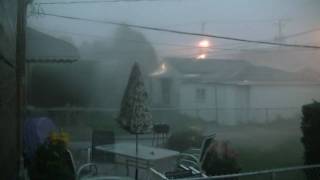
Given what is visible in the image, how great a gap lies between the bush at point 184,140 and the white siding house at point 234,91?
7988 mm

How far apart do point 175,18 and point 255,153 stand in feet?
Answer: 60.9

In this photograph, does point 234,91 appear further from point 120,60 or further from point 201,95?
point 120,60

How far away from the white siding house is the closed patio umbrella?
13.5 metres

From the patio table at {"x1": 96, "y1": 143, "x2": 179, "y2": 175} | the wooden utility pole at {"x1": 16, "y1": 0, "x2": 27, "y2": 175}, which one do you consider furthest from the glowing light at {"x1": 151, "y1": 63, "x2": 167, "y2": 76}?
the wooden utility pole at {"x1": 16, "y1": 0, "x2": 27, "y2": 175}

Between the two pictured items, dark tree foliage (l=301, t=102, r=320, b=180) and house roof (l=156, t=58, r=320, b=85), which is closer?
dark tree foliage (l=301, t=102, r=320, b=180)

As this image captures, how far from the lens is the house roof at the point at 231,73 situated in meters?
24.5

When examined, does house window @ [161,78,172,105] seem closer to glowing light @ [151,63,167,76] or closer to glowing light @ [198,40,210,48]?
glowing light @ [151,63,167,76]

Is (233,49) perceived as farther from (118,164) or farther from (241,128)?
(118,164)

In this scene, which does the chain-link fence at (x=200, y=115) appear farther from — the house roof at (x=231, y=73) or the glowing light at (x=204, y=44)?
the glowing light at (x=204, y=44)

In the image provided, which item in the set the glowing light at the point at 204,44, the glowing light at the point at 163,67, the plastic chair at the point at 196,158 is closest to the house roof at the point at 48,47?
the plastic chair at the point at 196,158

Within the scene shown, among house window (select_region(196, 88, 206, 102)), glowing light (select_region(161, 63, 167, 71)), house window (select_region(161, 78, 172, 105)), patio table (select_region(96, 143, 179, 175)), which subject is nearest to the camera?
patio table (select_region(96, 143, 179, 175))

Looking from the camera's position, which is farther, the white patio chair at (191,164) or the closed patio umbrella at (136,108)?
the closed patio umbrella at (136,108)

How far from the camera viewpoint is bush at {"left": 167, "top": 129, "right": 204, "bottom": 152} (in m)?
11.7

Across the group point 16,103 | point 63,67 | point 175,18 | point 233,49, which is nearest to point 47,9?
point 63,67
